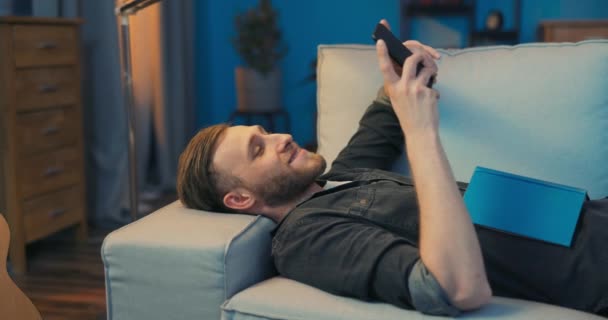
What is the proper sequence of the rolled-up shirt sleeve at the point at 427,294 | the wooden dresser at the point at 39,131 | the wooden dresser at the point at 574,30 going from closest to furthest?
the rolled-up shirt sleeve at the point at 427,294 < the wooden dresser at the point at 39,131 < the wooden dresser at the point at 574,30

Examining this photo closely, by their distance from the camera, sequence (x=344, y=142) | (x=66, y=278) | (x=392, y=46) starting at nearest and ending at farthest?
(x=392, y=46) → (x=344, y=142) → (x=66, y=278)

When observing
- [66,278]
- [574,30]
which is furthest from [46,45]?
[574,30]

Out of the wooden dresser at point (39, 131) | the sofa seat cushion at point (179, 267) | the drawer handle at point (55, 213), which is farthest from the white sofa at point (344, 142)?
the drawer handle at point (55, 213)

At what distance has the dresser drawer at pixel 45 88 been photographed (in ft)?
8.54

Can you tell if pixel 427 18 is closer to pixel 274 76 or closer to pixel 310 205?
pixel 274 76

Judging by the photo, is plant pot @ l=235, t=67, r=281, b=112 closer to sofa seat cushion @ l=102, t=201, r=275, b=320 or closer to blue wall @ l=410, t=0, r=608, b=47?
blue wall @ l=410, t=0, r=608, b=47

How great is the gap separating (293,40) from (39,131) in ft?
8.46

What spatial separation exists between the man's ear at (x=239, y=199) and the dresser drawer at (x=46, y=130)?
1402 mm

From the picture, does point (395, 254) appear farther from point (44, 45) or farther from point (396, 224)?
point (44, 45)

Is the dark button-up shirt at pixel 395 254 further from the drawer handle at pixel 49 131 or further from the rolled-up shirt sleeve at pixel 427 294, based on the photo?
the drawer handle at pixel 49 131

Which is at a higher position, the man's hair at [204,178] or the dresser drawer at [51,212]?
the man's hair at [204,178]

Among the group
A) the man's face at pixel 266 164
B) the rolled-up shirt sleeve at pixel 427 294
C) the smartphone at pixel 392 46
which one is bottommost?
the rolled-up shirt sleeve at pixel 427 294

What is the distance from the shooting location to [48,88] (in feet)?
9.06

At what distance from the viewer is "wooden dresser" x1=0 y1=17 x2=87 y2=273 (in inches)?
101
